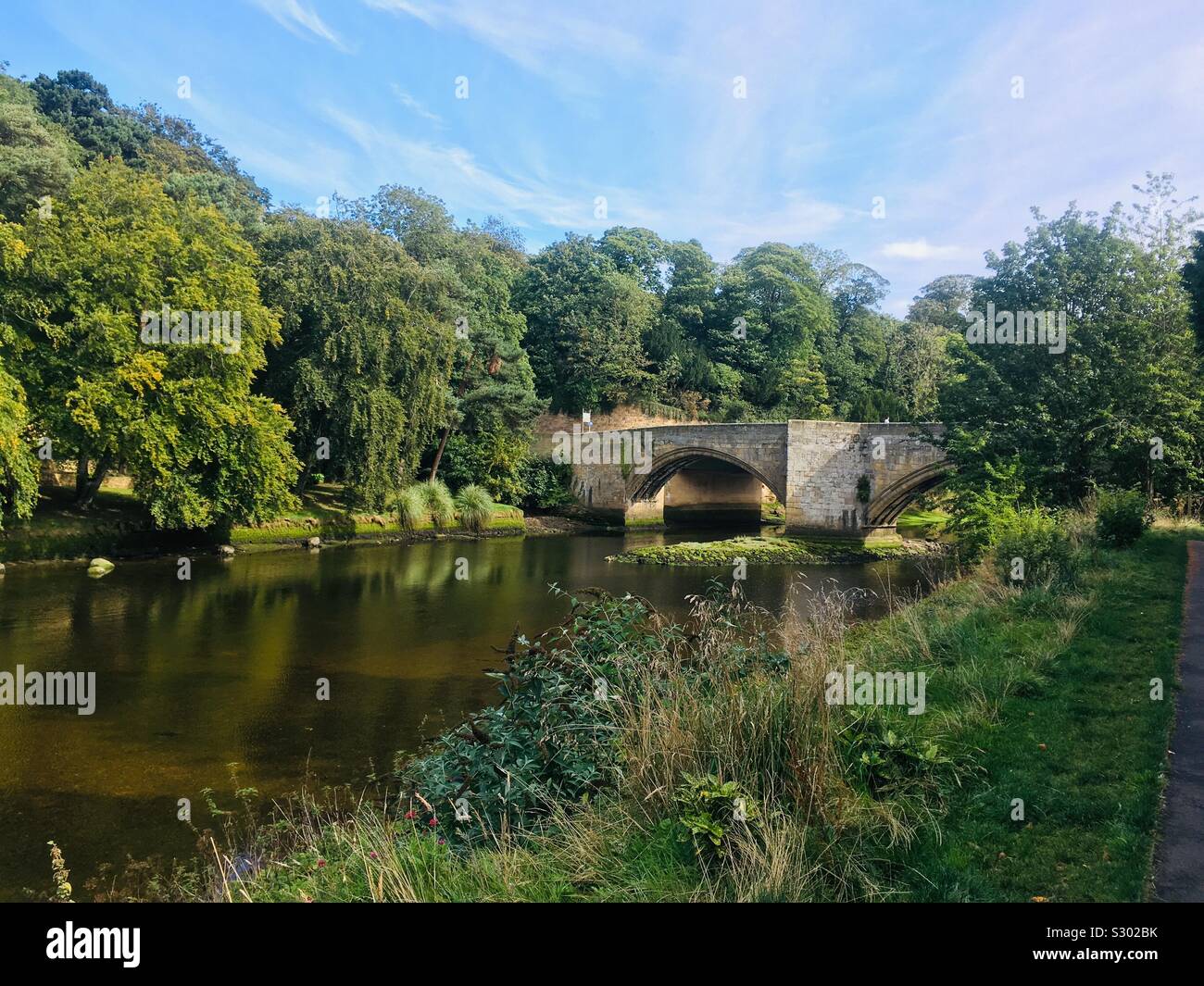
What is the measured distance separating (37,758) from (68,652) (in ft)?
16.0

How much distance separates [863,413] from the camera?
44500mm

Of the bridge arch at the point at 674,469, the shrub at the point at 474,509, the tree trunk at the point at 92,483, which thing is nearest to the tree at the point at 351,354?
the shrub at the point at 474,509

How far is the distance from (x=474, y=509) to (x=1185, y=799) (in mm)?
29368

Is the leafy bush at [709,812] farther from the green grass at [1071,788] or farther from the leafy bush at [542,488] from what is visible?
the leafy bush at [542,488]

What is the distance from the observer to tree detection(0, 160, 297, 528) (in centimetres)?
2145

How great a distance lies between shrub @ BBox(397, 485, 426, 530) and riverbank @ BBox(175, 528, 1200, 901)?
23.2 m

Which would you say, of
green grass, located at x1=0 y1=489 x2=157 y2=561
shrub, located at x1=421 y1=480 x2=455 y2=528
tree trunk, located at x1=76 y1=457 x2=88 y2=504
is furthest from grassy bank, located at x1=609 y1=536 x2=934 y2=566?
tree trunk, located at x1=76 y1=457 x2=88 y2=504

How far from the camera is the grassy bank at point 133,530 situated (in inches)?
861

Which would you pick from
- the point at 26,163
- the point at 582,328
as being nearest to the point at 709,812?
the point at 26,163

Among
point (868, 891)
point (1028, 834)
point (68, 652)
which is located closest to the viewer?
point (868, 891)

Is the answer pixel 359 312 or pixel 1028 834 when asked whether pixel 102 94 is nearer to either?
pixel 359 312

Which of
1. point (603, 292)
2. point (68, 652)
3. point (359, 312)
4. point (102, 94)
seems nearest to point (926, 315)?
point (603, 292)

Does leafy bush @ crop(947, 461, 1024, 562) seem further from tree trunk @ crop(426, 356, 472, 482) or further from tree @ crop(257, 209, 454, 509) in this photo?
tree trunk @ crop(426, 356, 472, 482)

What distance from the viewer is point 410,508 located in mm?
30328
